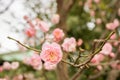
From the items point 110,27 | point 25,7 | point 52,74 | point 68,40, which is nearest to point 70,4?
point 68,40

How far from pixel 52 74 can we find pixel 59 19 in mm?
3135

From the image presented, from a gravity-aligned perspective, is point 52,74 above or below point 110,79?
below

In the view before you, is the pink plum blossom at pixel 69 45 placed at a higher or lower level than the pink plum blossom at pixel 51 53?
lower

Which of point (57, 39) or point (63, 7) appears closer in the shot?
point (57, 39)

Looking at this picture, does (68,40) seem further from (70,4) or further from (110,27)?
(110,27)

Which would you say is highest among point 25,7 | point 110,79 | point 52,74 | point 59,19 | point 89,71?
point 59,19

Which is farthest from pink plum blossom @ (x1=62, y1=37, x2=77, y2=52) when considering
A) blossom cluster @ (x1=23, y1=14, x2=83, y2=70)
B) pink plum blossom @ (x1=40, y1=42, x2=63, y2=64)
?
pink plum blossom @ (x1=40, y1=42, x2=63, y2=64)

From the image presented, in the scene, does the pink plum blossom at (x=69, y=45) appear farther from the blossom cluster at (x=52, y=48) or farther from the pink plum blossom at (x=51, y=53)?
the pink plum blossom at (x=51, y=53)

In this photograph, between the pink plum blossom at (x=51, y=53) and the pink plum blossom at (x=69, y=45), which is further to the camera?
the pink plum blossom at (x=69, y=45)

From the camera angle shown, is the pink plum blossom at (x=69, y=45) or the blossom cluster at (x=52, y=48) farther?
the pink plum blossom at (x=69, y=45)

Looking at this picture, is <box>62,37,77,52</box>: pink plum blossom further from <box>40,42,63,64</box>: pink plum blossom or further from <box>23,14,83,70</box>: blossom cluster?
<box>40,42,63,64</box>: pink plum blossom

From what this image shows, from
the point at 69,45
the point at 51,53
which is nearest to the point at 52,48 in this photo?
the point at 51,53

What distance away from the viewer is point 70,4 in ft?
11.1

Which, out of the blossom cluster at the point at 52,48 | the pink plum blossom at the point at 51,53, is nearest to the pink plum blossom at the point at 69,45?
the blossom cluster at the point at 52,48
